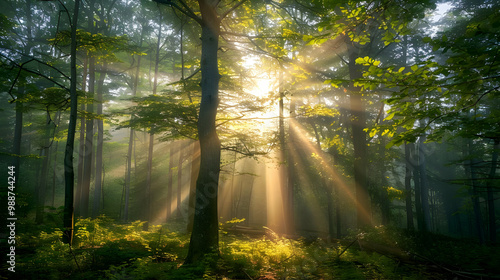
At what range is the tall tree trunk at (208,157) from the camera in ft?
18.7

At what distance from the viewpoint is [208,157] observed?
6.17 metres

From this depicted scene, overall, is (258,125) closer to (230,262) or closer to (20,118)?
(230,262)

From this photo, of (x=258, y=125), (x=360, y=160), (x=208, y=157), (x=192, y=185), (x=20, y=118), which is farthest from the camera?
(x=20, y=118)

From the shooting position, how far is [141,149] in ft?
96.3

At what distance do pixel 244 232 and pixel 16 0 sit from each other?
2447 cm

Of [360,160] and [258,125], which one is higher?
[258,125]

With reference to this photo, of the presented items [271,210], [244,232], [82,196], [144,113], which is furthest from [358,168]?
[271,210]

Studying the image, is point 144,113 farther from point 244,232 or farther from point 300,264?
point 244,232

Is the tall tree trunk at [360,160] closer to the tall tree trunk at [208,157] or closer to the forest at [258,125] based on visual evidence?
the forest at [258,125]

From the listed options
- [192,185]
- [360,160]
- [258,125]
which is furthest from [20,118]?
[360,160]

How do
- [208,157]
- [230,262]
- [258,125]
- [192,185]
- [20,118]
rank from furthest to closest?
[20,118], [258,125], [192,185], [208,157], [230,262]

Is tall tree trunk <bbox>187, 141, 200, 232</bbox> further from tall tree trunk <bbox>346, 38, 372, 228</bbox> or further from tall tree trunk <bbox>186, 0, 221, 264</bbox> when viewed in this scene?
tall tree trunk <bbox>346, 38, 372, 228</bbox>

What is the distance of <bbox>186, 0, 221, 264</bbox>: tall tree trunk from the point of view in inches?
225

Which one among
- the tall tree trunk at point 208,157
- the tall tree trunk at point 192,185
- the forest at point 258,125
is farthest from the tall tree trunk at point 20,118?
the tall tree trunk at point 208,157
